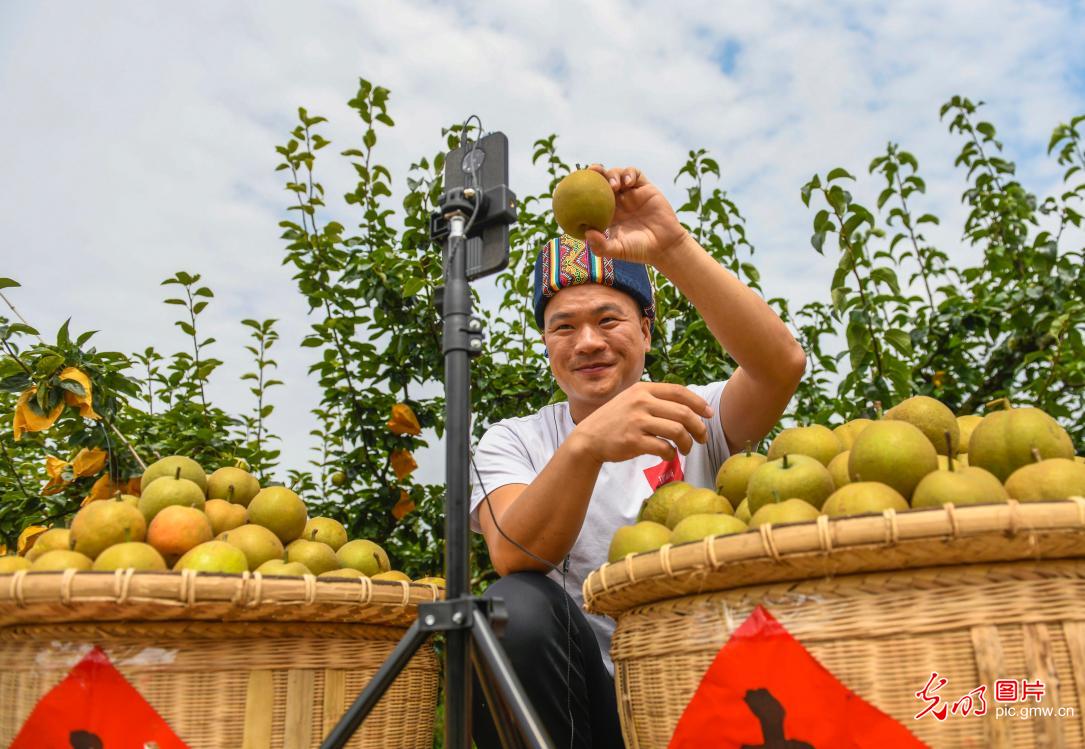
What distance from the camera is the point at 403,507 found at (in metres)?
3.74

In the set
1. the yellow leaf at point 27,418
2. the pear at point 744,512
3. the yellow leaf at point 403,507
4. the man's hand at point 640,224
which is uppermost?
the man's hand at point 640,224

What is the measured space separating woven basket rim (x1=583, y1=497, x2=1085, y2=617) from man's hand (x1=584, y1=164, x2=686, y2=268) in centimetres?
96

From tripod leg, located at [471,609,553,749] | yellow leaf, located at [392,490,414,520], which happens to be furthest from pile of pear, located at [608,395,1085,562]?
yellow leaf, located at [392,490,414,520]

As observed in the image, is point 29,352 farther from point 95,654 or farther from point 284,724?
point 284,724

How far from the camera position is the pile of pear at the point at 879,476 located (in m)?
1.33

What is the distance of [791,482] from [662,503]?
33 cm

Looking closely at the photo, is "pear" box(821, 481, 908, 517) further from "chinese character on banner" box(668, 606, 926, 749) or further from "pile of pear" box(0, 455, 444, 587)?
"pile of pear" box(0, 455, 444, 587)

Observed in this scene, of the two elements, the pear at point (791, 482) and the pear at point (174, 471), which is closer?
the pear at point (791, 482)

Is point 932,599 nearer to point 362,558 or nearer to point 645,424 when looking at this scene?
point 645,424

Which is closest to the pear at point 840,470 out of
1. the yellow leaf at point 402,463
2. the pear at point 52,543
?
the pear at point 52,543

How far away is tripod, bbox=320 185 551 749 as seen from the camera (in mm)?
1376

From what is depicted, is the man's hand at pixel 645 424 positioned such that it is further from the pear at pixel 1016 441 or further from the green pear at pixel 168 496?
the green pear at pixel 168 496

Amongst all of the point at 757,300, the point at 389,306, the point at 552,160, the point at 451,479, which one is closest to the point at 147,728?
the point at 451,479

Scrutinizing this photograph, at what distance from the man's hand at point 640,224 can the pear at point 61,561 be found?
1.33m
